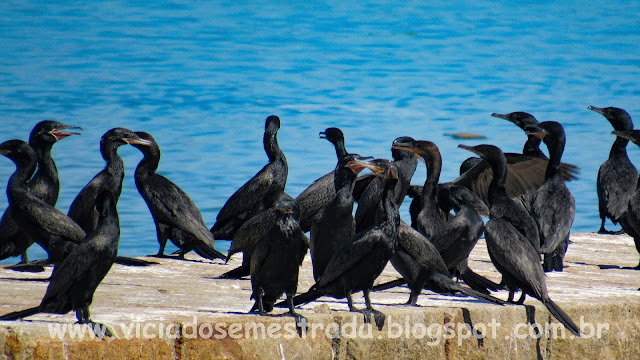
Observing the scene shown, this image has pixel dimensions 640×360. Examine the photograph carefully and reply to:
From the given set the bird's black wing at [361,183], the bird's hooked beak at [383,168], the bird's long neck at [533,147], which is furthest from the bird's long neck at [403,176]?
the bird's long neck at [533,147]

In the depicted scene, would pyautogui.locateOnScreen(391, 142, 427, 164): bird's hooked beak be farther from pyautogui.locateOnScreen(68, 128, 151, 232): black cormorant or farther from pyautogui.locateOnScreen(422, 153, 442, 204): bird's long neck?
pyautogui.locateOnScreen(68, 128, 151, 232): black cormorant

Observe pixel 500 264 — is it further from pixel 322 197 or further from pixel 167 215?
pixel 167 215

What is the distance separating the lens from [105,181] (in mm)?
7242

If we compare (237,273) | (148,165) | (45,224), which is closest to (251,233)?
(237,273)

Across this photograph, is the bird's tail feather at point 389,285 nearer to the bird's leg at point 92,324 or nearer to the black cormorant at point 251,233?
the black cormorant at point 251,233

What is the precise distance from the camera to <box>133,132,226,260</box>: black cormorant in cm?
731

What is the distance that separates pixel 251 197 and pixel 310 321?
3.10 meters

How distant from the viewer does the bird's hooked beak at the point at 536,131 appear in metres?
7.73

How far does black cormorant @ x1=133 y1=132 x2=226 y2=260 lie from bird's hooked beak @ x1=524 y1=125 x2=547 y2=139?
2.68m

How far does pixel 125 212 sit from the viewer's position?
52.1 ft

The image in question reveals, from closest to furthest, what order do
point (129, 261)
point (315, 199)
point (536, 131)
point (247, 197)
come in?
point (129, 261)
point (315, 199)
point (247, 197)
point (536, 131)

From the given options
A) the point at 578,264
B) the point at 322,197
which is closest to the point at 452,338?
the point at 322,197

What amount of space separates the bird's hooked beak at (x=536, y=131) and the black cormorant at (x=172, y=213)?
8.78ft

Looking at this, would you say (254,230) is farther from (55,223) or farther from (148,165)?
(148,165)
